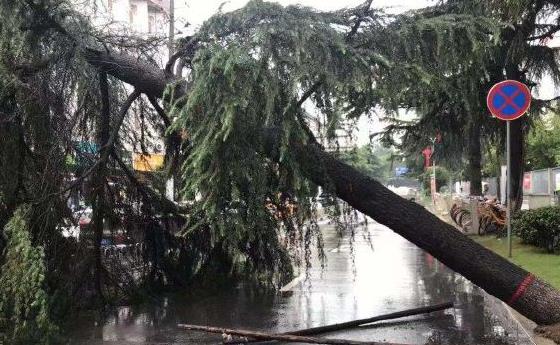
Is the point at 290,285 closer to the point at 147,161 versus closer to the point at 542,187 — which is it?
the point at 147,161

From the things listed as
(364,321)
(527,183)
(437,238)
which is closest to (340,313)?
(364,321)

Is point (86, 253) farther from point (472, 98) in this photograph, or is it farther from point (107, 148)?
point (472, 98)

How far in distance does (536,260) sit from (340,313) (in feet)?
14.2

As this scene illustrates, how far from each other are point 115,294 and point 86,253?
935 mm

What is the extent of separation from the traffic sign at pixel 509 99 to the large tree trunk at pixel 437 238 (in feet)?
13.0

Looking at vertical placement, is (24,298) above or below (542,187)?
below

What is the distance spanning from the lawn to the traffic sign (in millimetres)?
2457

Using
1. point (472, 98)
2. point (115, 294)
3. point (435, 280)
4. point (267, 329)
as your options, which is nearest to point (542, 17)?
point (472, 98)

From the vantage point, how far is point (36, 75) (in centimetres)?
750

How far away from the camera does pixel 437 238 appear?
702cm

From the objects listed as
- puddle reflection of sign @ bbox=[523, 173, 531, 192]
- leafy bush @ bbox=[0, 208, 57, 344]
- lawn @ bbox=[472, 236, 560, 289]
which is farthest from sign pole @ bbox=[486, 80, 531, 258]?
puddle reflection of sign @ bbox=[523, 173, 531, 192]

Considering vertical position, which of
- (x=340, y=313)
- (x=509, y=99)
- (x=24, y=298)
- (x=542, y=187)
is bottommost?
(x=340, y=313)

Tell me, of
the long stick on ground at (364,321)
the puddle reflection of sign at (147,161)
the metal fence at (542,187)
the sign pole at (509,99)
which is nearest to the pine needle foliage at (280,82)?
the long stick on ground at (364,321)

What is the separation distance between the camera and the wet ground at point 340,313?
7273 millimetres
